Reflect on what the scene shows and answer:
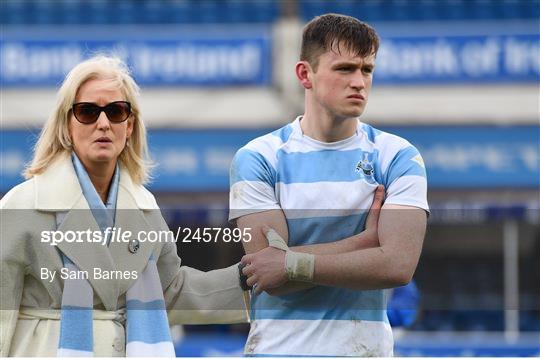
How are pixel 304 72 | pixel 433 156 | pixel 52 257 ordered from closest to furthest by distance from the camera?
pixel 52 257
pixel 304 72
pixel 433 156

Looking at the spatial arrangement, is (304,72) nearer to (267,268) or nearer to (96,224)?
(267,268)

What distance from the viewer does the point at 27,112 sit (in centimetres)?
1598

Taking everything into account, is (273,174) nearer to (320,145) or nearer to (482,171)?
(320,145)

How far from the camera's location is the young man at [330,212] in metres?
3.72

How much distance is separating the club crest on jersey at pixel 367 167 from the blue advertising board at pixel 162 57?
41.1 ft

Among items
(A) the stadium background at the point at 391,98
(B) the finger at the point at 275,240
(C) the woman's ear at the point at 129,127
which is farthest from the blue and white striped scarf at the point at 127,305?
(A) the stadium background at the point at 391,98

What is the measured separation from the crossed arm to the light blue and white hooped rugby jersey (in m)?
0.04

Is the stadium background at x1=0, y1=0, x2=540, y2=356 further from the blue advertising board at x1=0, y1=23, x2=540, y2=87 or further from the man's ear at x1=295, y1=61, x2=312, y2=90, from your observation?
the man's ear at x1=295, y1=61, x2=312, y2=90

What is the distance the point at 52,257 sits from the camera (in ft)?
12.0

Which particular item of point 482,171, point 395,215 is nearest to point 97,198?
point 395,215

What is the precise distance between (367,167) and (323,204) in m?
0.18

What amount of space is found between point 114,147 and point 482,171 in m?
11.9

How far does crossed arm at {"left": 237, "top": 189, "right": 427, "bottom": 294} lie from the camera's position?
12.1 ft

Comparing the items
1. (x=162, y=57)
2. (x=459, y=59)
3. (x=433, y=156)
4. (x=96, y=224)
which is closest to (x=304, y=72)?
(x=96, y=224)
